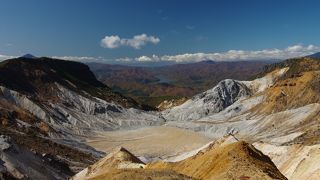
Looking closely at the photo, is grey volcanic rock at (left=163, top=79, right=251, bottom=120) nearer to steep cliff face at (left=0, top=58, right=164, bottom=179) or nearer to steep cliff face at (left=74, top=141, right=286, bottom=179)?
steep cliff face at (left=0, top=58, right=164, bottom=179)

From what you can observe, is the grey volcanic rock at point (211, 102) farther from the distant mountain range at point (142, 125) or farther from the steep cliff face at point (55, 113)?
the steep cliff face at point (55, 113)

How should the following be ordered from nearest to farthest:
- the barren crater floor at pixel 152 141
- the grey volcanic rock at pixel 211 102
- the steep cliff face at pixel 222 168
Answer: the steep cliff face at pixel 222 168
the barren crater floor at pixel 152 141
the grey volcanic rock at pixel 211 102

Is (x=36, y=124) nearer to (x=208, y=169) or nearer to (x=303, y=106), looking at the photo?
(x=303, y=106)

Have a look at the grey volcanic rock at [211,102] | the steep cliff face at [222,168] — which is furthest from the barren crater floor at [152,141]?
the steep cliff face at [222,168]

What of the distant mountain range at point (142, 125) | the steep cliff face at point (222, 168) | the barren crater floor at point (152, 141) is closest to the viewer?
the steep cliff face at point (222, 168)

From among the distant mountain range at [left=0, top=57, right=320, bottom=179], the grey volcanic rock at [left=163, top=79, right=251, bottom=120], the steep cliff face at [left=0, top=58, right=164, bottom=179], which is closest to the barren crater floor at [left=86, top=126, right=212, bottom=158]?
the distant mountain range at [left=0, top=57, right=320, bottom=179]

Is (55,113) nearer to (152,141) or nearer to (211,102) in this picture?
(152,141)

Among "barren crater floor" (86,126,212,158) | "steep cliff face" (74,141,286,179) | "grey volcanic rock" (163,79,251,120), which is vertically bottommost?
"barren crater floor" (86,126,212,158)

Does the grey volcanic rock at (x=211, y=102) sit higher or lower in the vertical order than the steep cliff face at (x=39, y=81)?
lower
